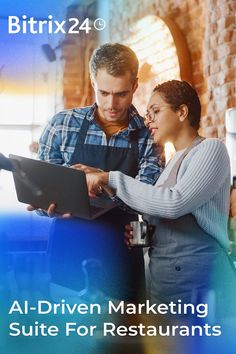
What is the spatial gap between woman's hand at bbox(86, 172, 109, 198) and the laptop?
0.05ft

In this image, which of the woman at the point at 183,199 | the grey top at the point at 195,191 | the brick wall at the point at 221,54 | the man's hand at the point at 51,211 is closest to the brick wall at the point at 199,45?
the brick wall at the point at 221,54

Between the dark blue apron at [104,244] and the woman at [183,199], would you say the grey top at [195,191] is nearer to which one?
the woman at [183,199]

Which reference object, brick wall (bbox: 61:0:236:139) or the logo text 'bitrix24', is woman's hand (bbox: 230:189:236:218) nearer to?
brick wall (bbox: 61:0:236:139)

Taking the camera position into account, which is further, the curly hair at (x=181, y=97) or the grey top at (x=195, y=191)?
the curly hair at (x=181, y=97)

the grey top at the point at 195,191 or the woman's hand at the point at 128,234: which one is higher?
the grey top at the point at 195,191

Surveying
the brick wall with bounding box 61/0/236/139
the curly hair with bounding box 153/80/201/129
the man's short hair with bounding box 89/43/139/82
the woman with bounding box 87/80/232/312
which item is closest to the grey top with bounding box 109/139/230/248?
the woman with bounding box 87/80/232/312

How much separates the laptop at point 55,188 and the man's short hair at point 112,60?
345 millimetres

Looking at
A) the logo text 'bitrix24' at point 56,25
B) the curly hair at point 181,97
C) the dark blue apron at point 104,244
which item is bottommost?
the dark blue apron at point 104,244

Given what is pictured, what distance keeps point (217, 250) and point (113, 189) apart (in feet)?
1.18

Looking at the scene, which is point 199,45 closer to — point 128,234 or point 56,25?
point 56,25

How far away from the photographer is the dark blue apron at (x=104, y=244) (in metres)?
2.08

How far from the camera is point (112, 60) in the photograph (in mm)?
2109

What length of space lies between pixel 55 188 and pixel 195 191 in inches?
16.5

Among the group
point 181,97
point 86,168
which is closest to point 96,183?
point 86,168
